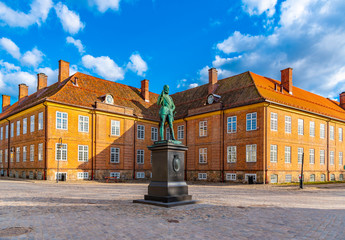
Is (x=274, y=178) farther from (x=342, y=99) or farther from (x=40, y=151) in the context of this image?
(x=342, y=99)

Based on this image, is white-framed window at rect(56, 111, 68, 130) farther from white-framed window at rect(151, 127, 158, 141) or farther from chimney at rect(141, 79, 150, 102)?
chimney at rect(141, 79, 150, 102)

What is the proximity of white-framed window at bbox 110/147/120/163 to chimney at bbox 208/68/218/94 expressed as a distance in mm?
12913

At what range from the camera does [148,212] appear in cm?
959

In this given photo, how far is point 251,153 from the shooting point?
89.0ft

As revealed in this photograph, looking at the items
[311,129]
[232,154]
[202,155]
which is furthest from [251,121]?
[311,129]

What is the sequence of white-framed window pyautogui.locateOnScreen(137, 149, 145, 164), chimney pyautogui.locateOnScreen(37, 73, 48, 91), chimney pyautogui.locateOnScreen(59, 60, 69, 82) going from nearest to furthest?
chimney pyautogui.locateOnScreen(59, 60, 69, 82) < white-framed window pyautogui.locateOnScreen(137, 149, 145, 164) < chimney pyautogui.locateOnScreen(37, 73, 48, 91)

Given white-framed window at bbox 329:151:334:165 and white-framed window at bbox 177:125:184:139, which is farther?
white-framed window at bbox 177:125:184:139

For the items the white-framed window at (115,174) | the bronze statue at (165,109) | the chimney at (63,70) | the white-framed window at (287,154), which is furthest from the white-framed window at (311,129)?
the chimney at (63,70)

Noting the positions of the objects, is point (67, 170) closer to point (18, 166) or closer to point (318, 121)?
point (18, 166)

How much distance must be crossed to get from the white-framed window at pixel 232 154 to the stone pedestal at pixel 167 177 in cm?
1750

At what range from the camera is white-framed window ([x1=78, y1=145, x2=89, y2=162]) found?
2967 cm

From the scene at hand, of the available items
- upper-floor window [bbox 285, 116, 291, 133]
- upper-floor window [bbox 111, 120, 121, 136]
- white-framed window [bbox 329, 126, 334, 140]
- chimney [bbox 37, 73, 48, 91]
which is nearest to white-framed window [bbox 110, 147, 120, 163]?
upper-floor window [bbox 111, 120, 121, 136]

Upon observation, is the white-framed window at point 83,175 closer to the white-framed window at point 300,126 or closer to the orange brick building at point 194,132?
the orange brick building at point 194,132

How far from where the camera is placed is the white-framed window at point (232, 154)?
28.6m
